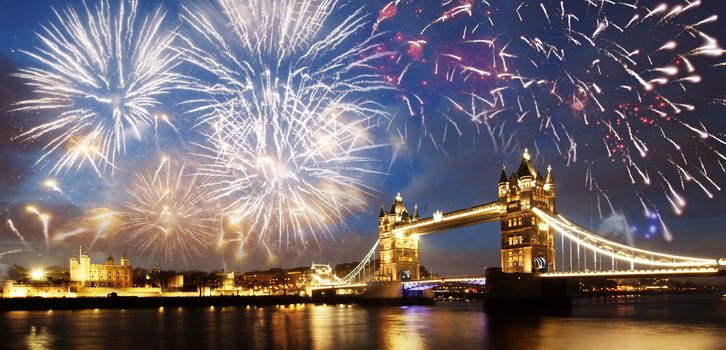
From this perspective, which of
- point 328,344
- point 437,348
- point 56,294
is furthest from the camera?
point 56,294

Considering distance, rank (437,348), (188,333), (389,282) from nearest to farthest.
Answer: (437,348) < (188,333) < (389,282)

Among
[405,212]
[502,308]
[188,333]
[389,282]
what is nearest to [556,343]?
[188,333]

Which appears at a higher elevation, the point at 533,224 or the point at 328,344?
the point at 533,224

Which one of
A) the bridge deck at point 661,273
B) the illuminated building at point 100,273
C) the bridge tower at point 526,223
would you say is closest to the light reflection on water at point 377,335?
the bridge deck at point 661,273

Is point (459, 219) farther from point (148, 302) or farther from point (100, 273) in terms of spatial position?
point (100, 273)

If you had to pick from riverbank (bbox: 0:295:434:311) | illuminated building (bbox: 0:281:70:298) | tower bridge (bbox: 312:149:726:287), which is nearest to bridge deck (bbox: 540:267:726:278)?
tower bridge (bbox: 312:149:726:287)

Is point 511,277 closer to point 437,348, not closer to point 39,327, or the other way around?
point 437,348
